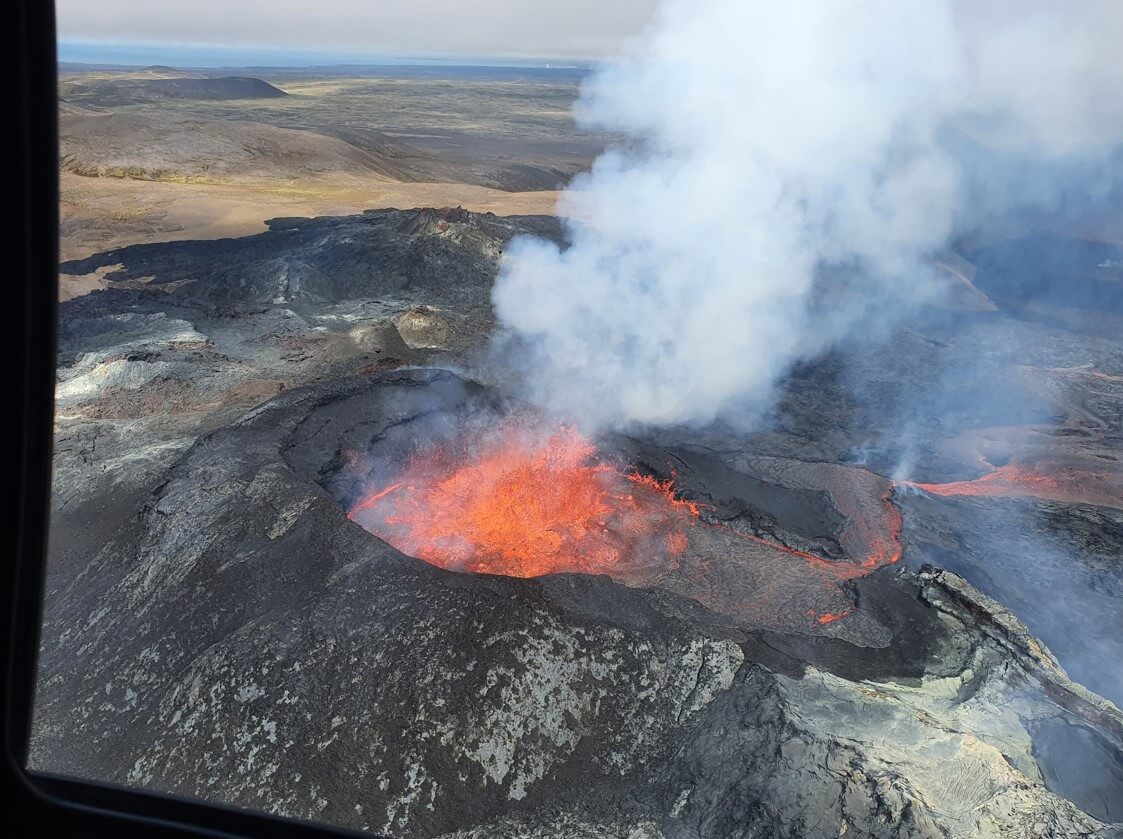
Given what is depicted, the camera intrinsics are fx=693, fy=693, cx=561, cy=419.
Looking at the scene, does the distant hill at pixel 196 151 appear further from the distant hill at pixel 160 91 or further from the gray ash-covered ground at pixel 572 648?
the distant hill at pixel 160 91

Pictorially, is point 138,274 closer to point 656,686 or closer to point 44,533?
point 656,686

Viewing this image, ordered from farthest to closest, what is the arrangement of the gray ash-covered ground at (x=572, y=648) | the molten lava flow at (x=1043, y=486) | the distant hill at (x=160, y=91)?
1. the distant hill at (x=160, y=91)
2. the molten lava flow at (x=1043, y=486)
3. the gray ash-covered ground at (x=572, y=648)

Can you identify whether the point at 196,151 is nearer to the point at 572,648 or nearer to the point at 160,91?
the point at 572,648

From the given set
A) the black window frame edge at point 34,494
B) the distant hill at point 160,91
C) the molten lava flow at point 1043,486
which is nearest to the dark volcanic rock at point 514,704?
the molten lava flow at point 1043,486

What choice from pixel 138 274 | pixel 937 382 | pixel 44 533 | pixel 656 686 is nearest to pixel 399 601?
pixel 656 686

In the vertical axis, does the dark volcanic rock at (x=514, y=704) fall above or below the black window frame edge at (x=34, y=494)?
below

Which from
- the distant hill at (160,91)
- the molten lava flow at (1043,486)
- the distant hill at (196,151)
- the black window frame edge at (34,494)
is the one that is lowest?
the molten lava flow at (1043,486)

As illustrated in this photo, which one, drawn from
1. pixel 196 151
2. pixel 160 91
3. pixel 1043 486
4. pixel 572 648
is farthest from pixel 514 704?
pixel 160 91
